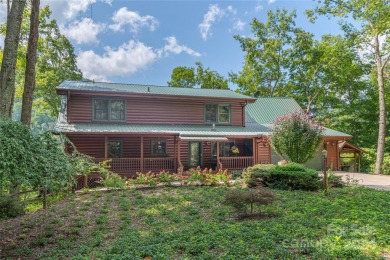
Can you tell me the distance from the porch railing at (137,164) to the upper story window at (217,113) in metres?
4.12

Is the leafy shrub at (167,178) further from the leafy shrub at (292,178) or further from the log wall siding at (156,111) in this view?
the log wall siding at (156,111)

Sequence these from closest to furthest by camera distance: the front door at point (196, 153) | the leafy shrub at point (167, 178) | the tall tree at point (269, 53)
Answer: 1. the leafy shrub at point (167, 178)
2. the front door at point (196, 153)
3. the tall tree at point (269, 53)

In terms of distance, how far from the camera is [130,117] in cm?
1672

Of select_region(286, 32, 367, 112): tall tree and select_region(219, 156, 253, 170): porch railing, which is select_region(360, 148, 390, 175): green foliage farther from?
select_region(219, 156, 253, 170): porch railing

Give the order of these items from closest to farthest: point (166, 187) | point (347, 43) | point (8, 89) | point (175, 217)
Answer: point (175, 217) → point (8, 89) → point (166, 187) → point (347, 43)

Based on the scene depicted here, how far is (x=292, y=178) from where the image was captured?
11227 mm

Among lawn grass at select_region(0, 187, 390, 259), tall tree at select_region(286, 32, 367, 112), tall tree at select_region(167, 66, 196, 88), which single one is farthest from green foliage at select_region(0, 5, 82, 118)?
tall tree at select_region(286, 32, 367, 112)

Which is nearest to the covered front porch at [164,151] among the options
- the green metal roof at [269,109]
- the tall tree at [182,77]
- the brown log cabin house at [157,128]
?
the brown log cabin house at [157,128]

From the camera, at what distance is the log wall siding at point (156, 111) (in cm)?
1574

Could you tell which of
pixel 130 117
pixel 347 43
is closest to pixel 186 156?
pixel 130 117

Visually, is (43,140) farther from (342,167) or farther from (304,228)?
(342,167)

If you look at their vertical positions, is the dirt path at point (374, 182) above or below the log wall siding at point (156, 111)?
below

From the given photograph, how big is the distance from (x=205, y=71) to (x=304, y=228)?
31.0 m

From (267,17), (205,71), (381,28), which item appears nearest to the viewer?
(381,28)
